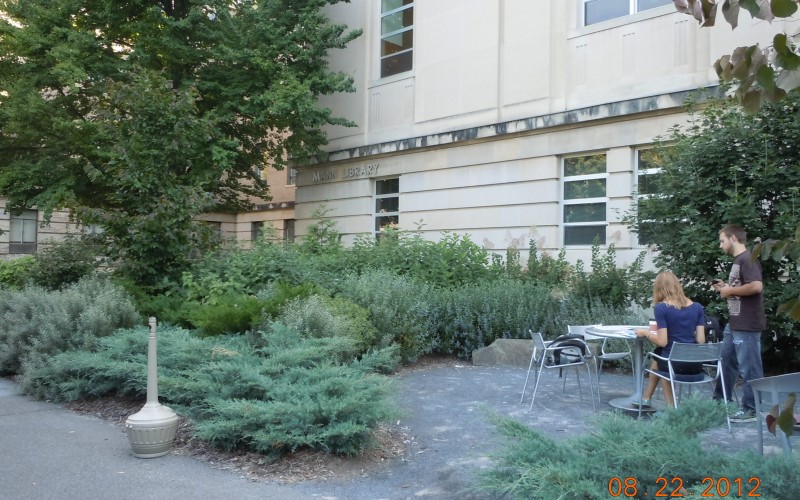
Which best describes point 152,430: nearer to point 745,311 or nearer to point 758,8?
point 758,8

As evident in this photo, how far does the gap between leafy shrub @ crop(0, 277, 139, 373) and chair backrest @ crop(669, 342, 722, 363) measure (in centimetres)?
702

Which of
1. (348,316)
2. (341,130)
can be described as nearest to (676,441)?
(348,316)

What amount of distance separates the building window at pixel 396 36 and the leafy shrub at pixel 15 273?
35.7 feet

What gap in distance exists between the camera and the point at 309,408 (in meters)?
5.61

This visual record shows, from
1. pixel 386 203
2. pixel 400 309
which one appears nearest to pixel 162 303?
pixel 400 309

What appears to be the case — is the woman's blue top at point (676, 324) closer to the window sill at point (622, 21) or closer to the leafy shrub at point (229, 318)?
the leafy shrub at point (229, 318)

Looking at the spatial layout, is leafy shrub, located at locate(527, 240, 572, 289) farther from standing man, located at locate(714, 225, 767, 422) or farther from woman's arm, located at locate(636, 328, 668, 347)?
woman's arm, located at locate(636, 328, 668, 347)

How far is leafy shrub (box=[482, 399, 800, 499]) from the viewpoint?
3.67 meters

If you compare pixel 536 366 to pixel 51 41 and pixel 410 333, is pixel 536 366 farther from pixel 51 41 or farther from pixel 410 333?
pixel 51 41

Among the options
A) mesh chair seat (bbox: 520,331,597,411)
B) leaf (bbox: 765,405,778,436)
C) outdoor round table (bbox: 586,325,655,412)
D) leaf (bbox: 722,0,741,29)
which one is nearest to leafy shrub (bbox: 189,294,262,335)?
mesh chair seat (bbox: 520,331,597,411)

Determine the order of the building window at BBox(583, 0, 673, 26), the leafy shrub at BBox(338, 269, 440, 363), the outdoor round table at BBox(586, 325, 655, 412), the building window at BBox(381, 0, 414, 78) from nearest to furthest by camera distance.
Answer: the outdoor round table at BBox(586, 325, 655, 412), the leafy shrub at BBox(338, 269, 440, 363), the building window at BBox(583, 0, 673, 26), the building window at BBox(381, 0, 414, 78)

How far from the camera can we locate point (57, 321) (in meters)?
9.20

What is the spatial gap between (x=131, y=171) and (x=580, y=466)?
9.42m

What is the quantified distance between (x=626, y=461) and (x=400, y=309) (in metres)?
6.69
